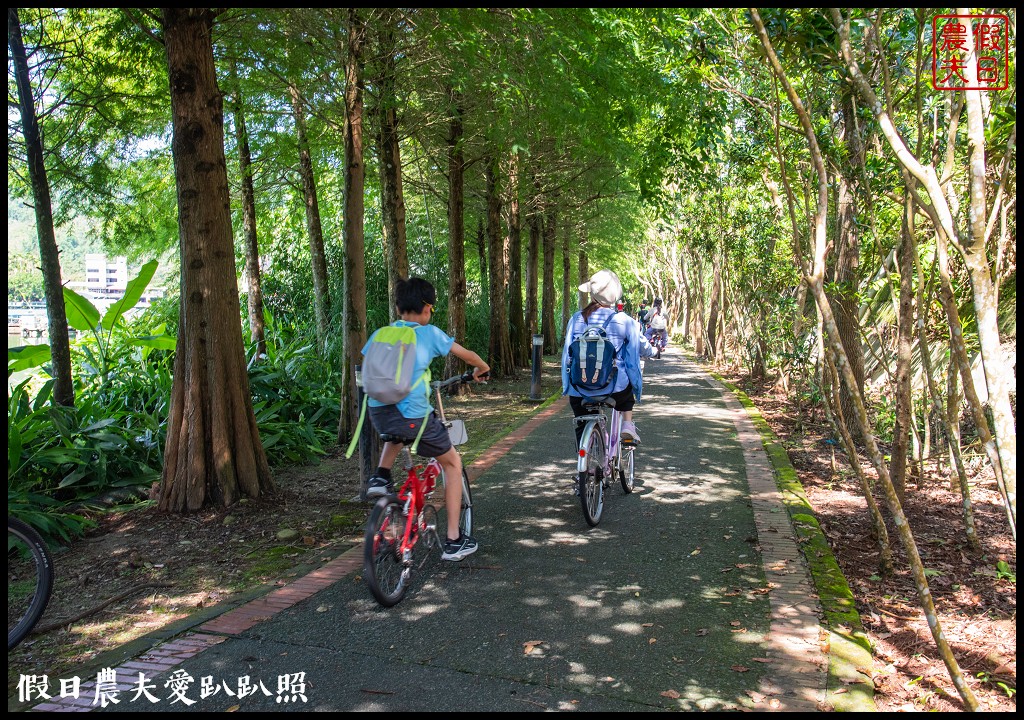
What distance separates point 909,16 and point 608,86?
305cm

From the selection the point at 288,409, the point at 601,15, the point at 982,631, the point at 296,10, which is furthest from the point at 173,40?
the point at 982,631

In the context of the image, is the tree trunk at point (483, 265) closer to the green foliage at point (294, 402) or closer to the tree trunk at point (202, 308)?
the green foliage at point (294, 402)

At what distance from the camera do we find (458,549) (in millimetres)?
5289

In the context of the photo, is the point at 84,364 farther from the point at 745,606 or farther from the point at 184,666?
the point at 745,606

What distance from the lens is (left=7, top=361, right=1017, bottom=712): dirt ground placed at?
13.2 feet

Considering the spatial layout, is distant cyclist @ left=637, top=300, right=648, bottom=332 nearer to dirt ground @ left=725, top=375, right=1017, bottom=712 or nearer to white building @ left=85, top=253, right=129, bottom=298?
dirt ground @ left=725, top=375, right=1017, bottom=712

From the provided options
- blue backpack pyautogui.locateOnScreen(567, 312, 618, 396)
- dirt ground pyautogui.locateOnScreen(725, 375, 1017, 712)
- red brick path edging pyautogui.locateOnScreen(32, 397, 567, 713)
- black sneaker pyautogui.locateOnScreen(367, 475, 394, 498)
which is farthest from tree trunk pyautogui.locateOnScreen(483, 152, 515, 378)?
black sneaker pyautogui.locateOnScreen(367, 475, 394, 498)

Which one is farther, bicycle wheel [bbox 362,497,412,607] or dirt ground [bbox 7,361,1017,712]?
bicycle wheel [bbox 362,497,412,607]

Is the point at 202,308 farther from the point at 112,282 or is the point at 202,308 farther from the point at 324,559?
the point at 112,282

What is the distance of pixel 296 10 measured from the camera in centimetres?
905

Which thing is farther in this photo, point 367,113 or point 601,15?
point 367,113

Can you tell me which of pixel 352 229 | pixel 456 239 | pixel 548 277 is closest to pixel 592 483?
pixel 352 229

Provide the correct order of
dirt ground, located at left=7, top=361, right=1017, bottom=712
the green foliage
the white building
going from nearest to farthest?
dirt ground, located at left=7, top=361, right=1017, bottom=712, the green foliage, the white building

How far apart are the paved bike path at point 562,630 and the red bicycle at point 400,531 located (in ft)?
0.48
